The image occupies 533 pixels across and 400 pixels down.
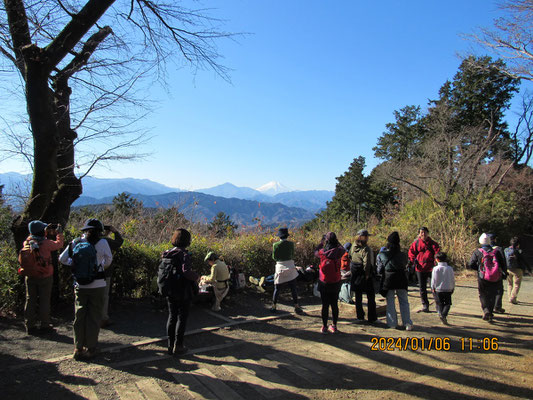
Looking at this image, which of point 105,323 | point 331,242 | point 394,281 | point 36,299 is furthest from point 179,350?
point 394,281

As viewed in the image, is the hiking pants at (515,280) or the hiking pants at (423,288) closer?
the hiking pants at (423,288)

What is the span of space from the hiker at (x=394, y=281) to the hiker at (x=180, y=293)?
3313 millimetres

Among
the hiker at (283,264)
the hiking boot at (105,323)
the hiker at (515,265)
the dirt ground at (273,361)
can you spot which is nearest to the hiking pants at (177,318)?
the dirt ground at (273,361)

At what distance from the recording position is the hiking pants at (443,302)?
5975 millimetres

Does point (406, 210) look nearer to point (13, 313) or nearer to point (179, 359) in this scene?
point (179, 359)

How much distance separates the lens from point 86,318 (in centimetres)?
429

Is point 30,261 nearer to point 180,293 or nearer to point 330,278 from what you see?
point 180,293

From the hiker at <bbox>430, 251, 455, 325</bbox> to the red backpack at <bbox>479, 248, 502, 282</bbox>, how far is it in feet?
2.39

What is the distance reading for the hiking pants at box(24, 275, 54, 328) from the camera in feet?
16.4

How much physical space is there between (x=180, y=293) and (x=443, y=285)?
464cm

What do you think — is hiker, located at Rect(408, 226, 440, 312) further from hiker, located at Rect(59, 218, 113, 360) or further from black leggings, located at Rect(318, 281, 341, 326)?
hiker, located at Rect(59, 218, 113, 360)

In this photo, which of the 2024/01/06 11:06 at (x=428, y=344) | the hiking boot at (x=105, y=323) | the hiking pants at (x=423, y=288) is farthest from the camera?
the hiking pants at (x=423, y=288)

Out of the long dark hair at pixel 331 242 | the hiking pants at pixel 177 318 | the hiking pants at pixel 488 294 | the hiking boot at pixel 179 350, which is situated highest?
the long dark hair at pixel 331 242

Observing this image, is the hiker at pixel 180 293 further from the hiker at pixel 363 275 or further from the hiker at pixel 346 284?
the hiker at pixel 346 284
